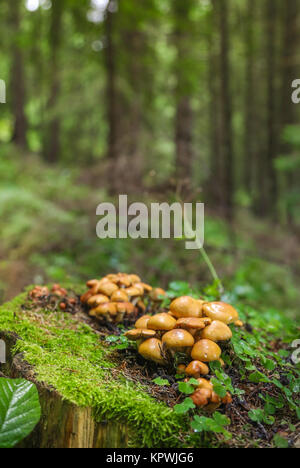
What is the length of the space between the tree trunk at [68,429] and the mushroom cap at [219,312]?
2.67 feet

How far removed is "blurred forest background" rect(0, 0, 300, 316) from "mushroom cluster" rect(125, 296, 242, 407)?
165 centimetres

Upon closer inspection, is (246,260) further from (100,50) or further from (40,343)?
(40,343)

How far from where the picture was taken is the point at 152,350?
2.07 metres

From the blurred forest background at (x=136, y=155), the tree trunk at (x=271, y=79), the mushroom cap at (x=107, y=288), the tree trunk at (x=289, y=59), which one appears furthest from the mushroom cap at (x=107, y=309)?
the tree trunk at (x=271, y=79)

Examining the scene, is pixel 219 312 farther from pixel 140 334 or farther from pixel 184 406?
pixel 184 406

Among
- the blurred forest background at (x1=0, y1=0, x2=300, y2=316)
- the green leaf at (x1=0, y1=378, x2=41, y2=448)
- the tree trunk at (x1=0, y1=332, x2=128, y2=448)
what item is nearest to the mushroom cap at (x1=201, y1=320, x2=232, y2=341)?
the tree trunk at (x1=0, y1=332, x2=128, y2=448)

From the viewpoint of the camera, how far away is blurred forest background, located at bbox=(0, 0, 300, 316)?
6.22 metres

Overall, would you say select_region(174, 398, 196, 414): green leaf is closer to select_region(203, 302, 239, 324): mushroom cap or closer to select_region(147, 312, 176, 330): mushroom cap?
select_region(147, 312, 176, 330): mushroom cap

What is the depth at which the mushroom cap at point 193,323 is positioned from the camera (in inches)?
78.8

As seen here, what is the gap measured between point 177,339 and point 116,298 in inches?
30.2

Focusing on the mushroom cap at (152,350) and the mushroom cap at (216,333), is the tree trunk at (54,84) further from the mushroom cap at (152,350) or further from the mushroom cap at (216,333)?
the mushroom cap at (216,333)

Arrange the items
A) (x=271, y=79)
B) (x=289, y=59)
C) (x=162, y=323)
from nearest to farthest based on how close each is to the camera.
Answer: (x=162, y=323)
(x=289, y=59)
(x=271, y=79)

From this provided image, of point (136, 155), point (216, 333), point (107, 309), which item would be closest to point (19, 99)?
point (136, 155)

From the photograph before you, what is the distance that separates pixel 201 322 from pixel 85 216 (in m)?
5.48
